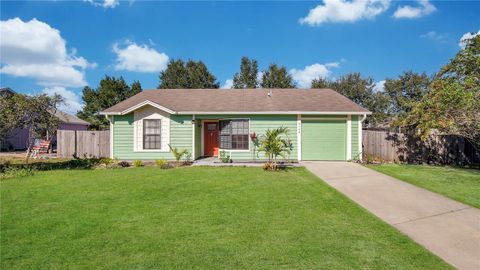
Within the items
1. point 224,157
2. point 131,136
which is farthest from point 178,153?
point 131,136

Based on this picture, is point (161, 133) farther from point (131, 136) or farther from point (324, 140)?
point (324, 140)

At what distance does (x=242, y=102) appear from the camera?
1603 centimetres

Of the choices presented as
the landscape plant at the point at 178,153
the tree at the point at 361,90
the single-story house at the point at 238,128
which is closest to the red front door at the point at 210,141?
the single-story house at the point at 238,128

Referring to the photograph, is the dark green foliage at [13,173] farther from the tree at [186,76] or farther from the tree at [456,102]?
the tree at [186,76]

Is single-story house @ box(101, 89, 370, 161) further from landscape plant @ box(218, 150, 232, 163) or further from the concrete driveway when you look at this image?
the concrete driveway

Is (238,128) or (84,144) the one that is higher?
(238,128)

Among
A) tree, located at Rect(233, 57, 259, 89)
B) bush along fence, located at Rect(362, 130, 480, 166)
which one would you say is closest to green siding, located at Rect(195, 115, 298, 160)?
bush along fence, located at Rect(362, 130, 480, 166)

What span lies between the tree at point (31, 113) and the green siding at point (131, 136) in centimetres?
269

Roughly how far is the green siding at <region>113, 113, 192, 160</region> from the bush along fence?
29.1 ft

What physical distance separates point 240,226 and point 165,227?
131 centimetres

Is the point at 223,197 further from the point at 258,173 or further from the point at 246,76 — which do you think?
the point at 246,76

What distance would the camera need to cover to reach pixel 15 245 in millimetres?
4465

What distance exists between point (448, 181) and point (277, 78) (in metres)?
27.6

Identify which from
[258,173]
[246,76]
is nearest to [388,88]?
[246,76]
